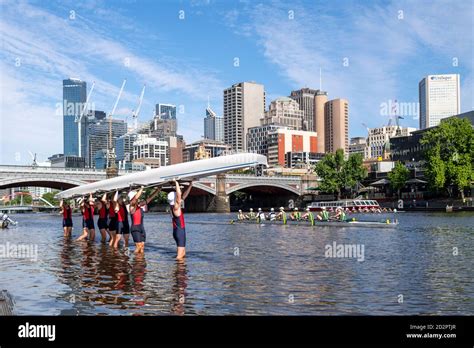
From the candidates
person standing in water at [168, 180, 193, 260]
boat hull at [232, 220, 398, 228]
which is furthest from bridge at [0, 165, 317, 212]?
person standing in water at [168, 180, 193, 260]

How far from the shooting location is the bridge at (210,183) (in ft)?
371

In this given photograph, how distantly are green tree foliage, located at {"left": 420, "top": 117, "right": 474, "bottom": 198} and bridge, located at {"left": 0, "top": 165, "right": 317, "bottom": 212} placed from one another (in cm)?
5468

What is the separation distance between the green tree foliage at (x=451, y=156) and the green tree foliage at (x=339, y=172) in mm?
41996

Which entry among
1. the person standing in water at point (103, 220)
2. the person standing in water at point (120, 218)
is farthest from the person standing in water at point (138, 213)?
the person standing in water at point (103, 220)

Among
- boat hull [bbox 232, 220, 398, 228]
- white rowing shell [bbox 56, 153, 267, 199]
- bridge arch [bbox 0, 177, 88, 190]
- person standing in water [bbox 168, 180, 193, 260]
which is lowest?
boat hull [bbox 232, 220, 398, 228]

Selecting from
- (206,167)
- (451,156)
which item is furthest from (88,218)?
(451,156)

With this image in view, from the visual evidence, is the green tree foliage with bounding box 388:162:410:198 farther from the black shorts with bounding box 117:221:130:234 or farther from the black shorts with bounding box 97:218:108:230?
the black shorts with bounding box 117:221:130:234

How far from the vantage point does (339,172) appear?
161 m

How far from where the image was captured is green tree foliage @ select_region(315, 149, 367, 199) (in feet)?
520

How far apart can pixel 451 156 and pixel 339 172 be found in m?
50.1

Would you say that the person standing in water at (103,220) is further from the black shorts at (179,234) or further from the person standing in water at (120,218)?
the black shorts at (179,234)
